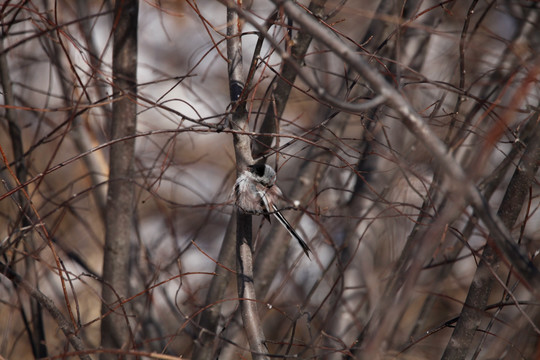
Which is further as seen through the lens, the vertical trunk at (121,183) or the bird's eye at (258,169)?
the vertical trunk at (121,183)

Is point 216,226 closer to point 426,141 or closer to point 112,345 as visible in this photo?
point 112,345

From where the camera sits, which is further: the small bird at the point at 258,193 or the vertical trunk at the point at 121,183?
the vertical trunk at the point at 121,183

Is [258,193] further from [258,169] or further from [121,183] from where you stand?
[121,183]

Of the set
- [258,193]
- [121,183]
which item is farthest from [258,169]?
[121,183]

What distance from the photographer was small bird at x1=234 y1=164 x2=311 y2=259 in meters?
1.74

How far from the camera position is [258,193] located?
1841mm

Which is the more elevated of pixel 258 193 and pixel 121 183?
pixel 121 183

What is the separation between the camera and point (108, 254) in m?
2.13

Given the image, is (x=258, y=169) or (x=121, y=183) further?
(x=121, y=183)

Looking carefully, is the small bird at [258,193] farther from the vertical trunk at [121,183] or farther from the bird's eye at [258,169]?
the vertical trunk at [121,183]

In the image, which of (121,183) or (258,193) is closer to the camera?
(258,193)

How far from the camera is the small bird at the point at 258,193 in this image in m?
1.74

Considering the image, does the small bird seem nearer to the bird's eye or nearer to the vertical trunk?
the bird's eye

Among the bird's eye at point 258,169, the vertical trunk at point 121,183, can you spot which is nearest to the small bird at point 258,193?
the bird's eye at point 258,169
